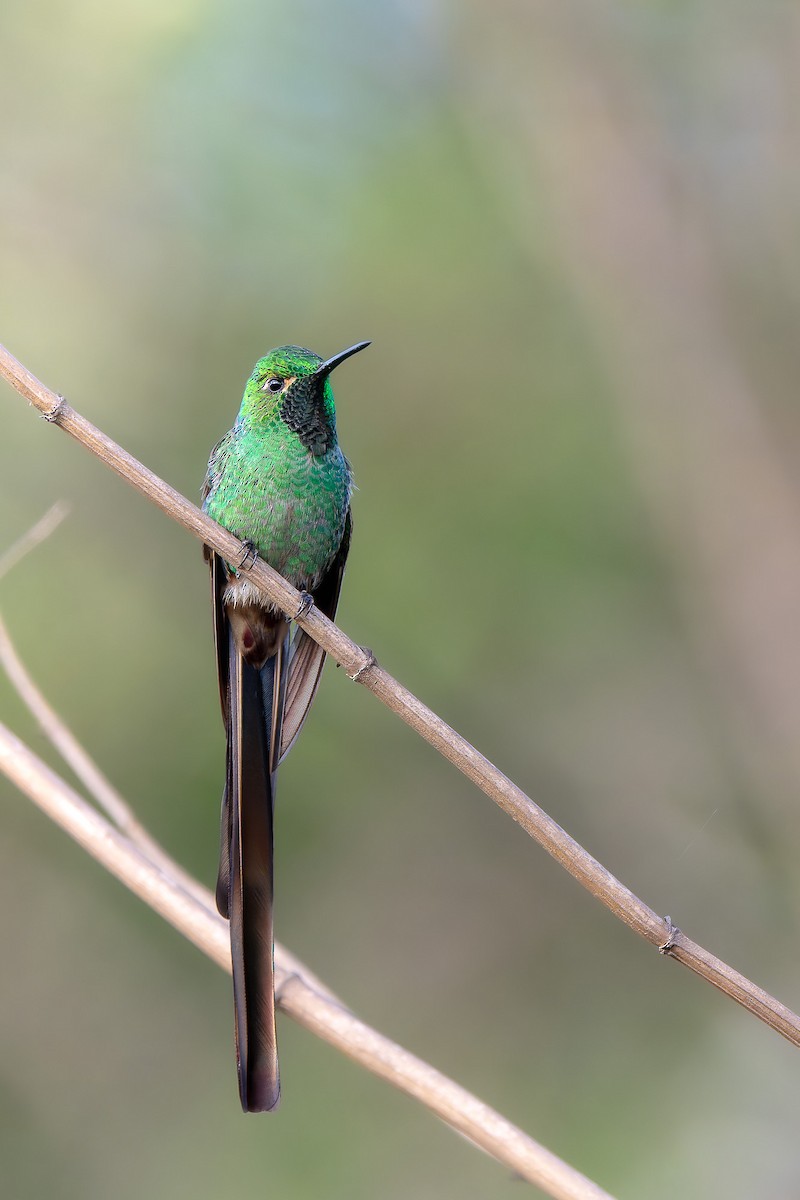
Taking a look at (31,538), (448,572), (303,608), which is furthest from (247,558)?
(448,572)

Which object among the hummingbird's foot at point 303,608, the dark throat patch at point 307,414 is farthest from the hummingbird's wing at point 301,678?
the hummingbird's foot at point 303,608

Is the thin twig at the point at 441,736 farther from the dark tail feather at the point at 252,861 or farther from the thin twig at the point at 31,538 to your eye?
the dark tail feather at the point at 252,861

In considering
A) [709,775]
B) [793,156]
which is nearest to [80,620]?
[709,775]

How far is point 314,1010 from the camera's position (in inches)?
A: 95.9

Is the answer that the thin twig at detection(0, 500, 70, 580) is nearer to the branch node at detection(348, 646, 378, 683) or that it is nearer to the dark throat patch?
the branch node at detection(348, 646, 378, 683)

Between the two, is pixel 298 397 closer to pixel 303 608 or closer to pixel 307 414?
pixel 307 414

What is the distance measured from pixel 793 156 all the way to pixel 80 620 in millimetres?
4703

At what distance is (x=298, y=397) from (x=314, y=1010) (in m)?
2.02

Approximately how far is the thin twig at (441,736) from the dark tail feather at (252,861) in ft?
1.65

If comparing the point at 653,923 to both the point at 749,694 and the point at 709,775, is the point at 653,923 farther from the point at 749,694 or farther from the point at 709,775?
the point at 709,775

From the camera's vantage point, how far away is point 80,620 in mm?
6219

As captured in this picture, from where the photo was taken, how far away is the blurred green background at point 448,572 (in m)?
5.64

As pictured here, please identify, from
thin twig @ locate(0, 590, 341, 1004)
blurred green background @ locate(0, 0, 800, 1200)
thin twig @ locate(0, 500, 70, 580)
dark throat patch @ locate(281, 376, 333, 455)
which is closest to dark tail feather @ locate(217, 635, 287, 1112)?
thin twig @ locate(0, 590, 341, 1004)

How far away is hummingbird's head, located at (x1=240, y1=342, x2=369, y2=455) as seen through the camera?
3688mm
